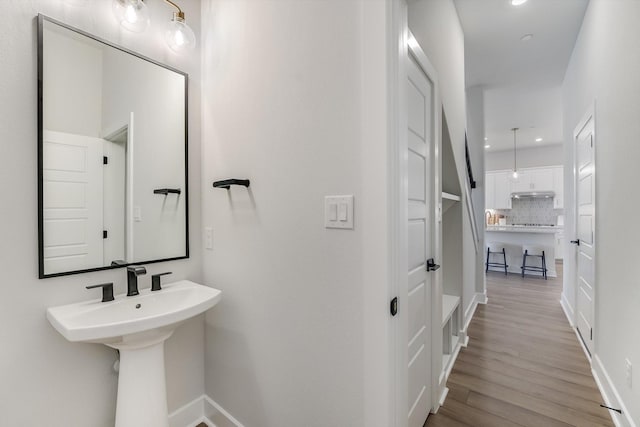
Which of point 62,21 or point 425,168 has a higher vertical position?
point 62,21

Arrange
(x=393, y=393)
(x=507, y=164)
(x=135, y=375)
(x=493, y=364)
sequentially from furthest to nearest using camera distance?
(x=507, y=164)
(x=493, y=364)
(x=135, y=375)
(x=393, y=393)

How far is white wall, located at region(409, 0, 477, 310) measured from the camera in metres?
1.92

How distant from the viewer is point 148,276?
1599mm

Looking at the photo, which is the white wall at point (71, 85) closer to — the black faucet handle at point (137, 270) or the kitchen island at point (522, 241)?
the black faucet handle at point (137, 270)

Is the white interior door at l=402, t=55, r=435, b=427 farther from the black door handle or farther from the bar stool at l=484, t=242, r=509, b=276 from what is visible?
the bar stool at l=484, t=242, r=509, b=276

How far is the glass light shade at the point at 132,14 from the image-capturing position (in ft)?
4.59

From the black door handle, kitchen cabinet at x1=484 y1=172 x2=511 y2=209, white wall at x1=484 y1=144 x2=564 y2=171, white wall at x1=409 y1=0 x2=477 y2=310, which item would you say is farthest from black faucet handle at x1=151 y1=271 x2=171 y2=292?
white wall at x1=484 y1=144 x2=564 y2=171

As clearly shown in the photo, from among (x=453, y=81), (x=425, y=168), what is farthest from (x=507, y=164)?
(x=425, y=168)

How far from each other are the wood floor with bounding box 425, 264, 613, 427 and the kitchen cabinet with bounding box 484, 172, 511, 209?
14.6 ft

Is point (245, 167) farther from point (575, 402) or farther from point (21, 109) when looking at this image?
point (575, 402)

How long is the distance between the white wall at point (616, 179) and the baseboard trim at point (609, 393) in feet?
0.13

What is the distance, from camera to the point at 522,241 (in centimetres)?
571

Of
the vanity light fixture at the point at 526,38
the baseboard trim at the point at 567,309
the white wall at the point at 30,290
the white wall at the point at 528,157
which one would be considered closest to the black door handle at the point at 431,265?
the white wall at the point at 30,290

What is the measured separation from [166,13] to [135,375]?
196 cm
